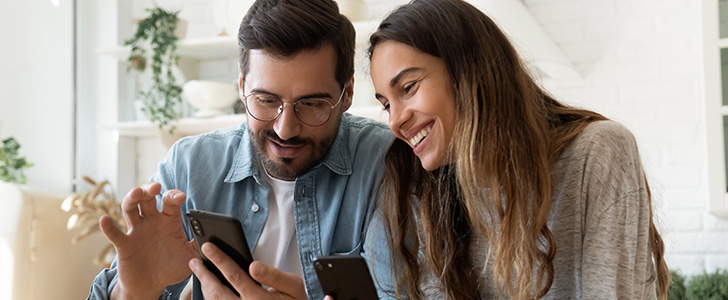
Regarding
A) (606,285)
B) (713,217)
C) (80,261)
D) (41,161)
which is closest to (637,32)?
(713,217)

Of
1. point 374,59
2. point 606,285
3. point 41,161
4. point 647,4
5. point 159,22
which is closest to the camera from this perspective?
point 606,285

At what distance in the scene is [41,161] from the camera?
10.2 feet

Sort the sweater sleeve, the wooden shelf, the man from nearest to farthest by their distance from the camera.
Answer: the sweater sleeve
the man
the wooden shelf

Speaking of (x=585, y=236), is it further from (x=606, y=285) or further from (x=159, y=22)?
(x=159, y=22)

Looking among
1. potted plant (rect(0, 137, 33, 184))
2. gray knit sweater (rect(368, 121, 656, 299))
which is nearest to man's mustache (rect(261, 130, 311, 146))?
gray knit sweater (rect(368, 121, 656, 299))

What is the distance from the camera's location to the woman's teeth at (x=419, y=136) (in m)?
1.25

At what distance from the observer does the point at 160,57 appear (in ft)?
9.48

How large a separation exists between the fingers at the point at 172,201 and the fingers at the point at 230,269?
0.10m

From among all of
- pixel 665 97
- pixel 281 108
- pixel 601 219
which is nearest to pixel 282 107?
pixel 281 108

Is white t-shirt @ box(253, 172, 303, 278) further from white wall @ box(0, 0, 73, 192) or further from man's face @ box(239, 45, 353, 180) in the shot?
white wall @ box(0, 0, 73, 192)

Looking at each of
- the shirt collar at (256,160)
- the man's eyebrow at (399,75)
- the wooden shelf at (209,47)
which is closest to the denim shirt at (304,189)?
the shirt collar at (256,160)

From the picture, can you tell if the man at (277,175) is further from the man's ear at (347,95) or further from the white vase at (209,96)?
the white vase at (209,96)

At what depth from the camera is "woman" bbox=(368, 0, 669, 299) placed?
1162 mm

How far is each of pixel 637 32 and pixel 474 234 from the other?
5.16 ft
